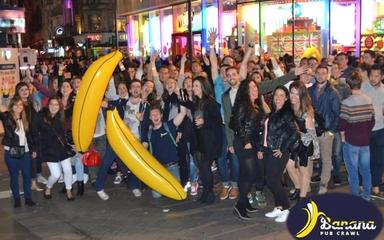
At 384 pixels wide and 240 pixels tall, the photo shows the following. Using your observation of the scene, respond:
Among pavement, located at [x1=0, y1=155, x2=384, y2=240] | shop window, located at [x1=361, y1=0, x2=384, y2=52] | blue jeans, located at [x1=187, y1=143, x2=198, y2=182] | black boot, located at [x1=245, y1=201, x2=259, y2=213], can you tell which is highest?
shop window, located at [x1=361, y1=0, x2=384, y2=52]

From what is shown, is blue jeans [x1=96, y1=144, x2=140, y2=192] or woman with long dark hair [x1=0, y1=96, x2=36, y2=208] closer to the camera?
woman with long dark hair [x1=0, y1=96, x2=36, y2=208]

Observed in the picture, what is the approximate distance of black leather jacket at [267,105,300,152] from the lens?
6527mm

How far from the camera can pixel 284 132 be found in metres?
6.55

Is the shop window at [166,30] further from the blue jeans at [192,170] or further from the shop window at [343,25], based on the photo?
the blue jeans at [192,170]

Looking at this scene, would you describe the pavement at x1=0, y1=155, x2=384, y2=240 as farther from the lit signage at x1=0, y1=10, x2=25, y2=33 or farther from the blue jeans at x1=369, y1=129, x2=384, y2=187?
the lit signage at x1=0, y1=10, x2=25, y2=33

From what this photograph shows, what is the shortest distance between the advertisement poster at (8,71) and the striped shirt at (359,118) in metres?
10.3

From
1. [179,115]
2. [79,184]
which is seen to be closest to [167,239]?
[179,115]

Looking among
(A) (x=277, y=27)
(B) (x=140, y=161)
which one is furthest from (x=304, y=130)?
(A) (x=277, y=27)

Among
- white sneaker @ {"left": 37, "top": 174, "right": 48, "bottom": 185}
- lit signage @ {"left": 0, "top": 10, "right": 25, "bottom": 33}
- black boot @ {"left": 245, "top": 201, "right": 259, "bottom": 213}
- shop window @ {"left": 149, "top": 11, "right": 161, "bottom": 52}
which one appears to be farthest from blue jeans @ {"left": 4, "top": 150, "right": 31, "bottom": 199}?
shop window @ {"left": 149, "top": 11, "right": 161, "bottom": 52}

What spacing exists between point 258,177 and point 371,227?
3787 millimetres

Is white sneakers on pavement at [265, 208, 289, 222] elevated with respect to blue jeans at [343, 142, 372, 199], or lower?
lower

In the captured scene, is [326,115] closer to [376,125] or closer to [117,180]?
[376,125]

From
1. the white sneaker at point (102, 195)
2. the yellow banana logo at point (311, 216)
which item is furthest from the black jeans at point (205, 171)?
the yellow banana logo at point (311, 216)

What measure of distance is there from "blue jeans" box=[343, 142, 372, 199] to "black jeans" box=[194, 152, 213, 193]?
5.95 ft
